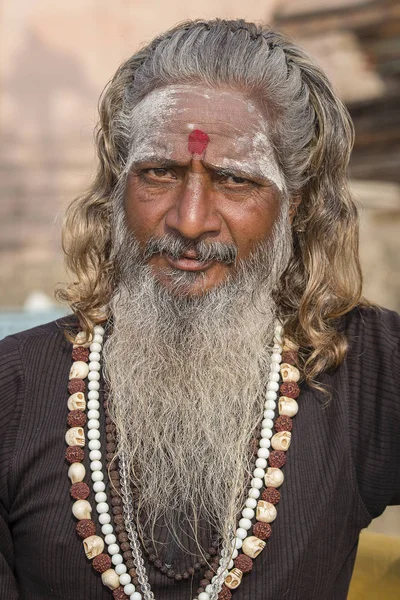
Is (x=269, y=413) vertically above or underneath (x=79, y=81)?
underneath

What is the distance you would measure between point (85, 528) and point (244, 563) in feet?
1.42

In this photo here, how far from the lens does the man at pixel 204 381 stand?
8.04ft

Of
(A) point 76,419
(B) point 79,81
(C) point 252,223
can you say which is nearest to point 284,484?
(A) point 76,419

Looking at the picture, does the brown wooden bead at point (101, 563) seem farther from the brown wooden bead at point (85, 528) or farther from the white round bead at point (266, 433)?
the white round bead at point (266, 433)

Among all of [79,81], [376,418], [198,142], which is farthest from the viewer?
[79,81]

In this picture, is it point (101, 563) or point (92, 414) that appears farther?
point (92, 414)

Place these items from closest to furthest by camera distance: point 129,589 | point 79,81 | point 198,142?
point 129,589 → point 198,142 → point 79,81

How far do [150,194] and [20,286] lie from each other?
586cm

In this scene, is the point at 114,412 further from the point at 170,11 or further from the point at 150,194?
the point at 170,11

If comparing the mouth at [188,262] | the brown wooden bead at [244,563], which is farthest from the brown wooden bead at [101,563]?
the mouth at [188,262]

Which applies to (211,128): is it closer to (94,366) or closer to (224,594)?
(94,366)

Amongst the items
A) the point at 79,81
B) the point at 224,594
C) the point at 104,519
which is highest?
the point at 79,81

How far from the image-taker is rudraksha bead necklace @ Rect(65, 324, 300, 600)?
242 cm

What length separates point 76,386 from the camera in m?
2.57
